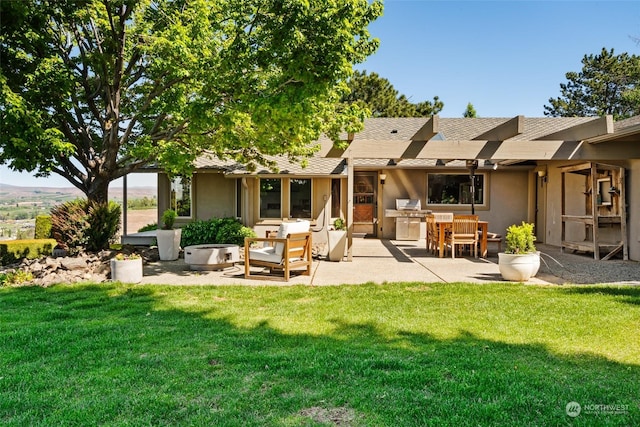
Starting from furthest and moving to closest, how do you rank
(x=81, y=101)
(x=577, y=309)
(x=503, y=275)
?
(x=81, y=101) → (x=503, y=275) → (x=577, y=309)

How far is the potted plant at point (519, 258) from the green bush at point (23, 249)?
36.2 ft

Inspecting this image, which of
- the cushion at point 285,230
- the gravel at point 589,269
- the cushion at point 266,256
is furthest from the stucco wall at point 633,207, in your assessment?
the cushion at point 266,256

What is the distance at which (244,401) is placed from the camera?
2582mm

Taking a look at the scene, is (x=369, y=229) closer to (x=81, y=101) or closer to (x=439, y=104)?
(x=81, y=101)

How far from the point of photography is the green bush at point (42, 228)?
40.4ft

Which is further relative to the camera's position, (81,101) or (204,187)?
(204,187)

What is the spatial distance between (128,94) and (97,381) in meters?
10.0

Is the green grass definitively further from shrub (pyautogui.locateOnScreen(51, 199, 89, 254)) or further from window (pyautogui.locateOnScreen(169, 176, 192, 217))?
window (pyautogui.locateOnScreen(169, 176, 192, 217))

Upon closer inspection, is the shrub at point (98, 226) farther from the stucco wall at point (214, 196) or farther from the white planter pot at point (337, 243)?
the white planter pot at point (337, 243)

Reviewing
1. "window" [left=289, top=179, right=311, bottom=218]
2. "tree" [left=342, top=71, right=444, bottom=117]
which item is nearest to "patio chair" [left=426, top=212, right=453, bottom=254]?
"window" [left=289, top=179, right=311, bottom=218]

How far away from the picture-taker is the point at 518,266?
6.88m

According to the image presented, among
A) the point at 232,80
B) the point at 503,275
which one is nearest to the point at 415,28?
the point at 232,80

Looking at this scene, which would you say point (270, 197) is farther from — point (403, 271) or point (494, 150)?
point (494, 150)

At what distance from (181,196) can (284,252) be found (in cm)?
812
